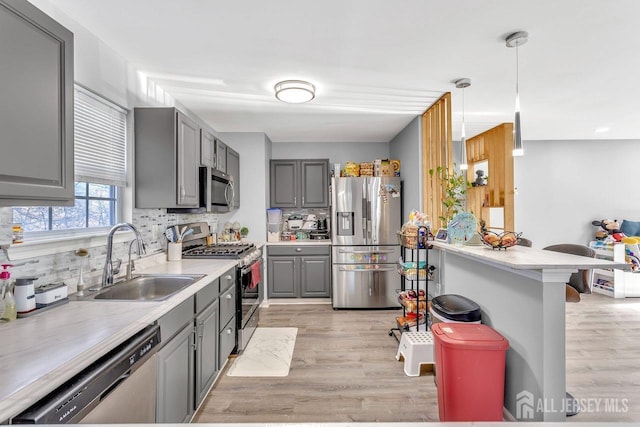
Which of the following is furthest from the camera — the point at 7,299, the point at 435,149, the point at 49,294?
the point at 435,149

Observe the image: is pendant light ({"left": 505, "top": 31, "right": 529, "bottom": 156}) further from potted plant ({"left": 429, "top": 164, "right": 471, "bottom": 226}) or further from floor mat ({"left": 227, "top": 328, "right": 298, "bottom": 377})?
floor mat ({"left": 227, "top": 328, "right": 298, "bottom": 377})

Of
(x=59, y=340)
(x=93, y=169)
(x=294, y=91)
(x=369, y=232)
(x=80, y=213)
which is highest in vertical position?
(x=294, y=91)

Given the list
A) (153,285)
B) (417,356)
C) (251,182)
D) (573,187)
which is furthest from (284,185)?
(573,187)

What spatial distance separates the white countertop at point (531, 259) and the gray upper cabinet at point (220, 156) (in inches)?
101

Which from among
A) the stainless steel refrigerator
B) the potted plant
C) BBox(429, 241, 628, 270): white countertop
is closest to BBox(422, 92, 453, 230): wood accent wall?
the potted plant

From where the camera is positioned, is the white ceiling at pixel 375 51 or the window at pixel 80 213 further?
the white ceiling at pixel 375 51

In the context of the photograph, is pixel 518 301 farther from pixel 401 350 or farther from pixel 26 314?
pixel 26 314

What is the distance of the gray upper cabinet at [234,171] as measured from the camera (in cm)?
383

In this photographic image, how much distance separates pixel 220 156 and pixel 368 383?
2.73 m

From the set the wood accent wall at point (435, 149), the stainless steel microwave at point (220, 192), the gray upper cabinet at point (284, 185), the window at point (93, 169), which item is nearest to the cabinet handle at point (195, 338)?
the window at point (93, 169)

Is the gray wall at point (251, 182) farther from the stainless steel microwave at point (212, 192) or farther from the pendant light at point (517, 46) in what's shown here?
the pendant light at point (517, 46)

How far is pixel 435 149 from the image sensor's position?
3.32 m

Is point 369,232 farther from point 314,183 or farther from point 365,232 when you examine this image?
point 314,183

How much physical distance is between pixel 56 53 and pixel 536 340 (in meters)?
2.66
